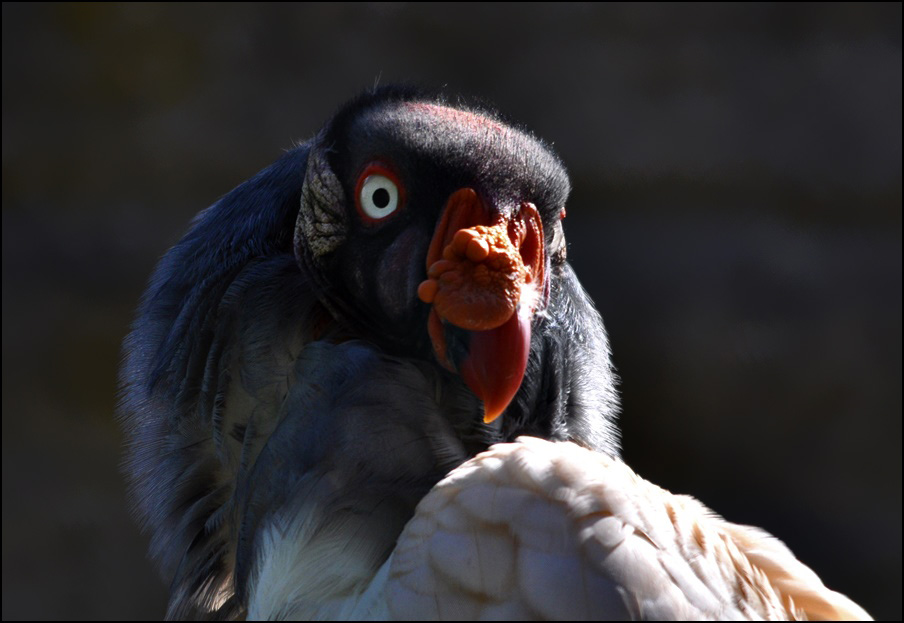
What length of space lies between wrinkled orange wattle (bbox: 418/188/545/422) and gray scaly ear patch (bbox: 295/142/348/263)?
23cm

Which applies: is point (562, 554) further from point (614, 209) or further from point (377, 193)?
point (614, 209)

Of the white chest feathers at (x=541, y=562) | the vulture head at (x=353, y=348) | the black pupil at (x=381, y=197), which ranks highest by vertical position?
the black pupil at (x=381, y=197)

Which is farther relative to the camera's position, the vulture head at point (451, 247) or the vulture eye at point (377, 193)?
the vulture eye at point (377, 193)

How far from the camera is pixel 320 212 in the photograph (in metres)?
1.58

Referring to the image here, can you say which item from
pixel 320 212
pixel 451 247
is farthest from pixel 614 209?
pixel 451 247

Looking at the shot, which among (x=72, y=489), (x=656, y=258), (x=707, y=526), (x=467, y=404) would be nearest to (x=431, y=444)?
(x=467, y=404)

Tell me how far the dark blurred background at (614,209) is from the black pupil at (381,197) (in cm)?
282

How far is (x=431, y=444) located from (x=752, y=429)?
3097 mm

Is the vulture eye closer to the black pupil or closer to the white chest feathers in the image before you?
the black pupil

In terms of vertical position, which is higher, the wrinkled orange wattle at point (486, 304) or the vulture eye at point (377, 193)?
the vulture eye at point (377, 193)

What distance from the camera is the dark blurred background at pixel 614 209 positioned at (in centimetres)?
424

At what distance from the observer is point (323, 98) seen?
4.42m

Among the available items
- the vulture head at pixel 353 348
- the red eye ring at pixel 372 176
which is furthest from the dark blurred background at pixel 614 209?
the red eye ring at pixel 372 176

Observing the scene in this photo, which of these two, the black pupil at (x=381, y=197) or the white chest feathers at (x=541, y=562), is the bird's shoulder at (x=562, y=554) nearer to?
the white chest feathers at (x=541, y=562)
